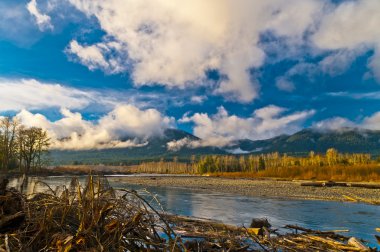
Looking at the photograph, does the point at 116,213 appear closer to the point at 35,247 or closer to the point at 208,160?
the point at 35,247

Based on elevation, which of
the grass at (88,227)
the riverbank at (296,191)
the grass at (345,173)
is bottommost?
the riverbank at (296,191)

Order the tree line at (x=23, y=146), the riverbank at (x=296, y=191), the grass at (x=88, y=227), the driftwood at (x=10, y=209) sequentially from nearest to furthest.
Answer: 1. the grass at (x=88, y=227)
2. the driftwood at (x=10, y=209)
3. the riverbank at (x=296, y=191)
4. the tree line at (x=23, y=146)

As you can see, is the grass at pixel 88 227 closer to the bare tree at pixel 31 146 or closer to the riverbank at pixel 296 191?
the riverbank at pixel 296 191

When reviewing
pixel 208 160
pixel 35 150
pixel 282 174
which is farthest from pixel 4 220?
pixel 208 160

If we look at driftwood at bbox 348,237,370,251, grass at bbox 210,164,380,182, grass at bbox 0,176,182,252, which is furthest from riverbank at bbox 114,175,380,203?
grass at bbox 0,176,182,252

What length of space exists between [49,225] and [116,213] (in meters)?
0.92

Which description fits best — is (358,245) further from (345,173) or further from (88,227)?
(345,173)

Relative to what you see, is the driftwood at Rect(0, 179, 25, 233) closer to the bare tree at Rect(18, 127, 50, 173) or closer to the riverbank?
the riverbank

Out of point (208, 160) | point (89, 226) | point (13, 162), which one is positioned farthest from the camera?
point (208, 160)

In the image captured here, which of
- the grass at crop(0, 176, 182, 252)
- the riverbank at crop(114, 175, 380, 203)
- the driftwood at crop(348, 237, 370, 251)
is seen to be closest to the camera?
the grass at crop(0, 176, 182, 252)

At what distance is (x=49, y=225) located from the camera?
449 cm

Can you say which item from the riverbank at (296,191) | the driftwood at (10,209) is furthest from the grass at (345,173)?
the driftwood at (10,209)

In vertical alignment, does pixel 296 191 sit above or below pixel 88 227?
below

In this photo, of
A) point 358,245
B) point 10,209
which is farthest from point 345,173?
point 10,209
